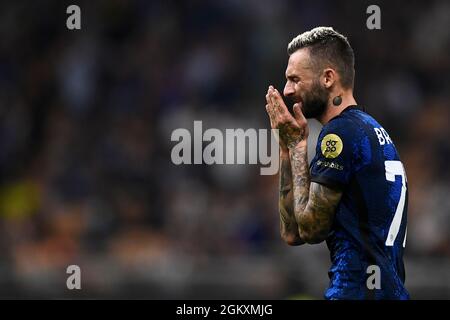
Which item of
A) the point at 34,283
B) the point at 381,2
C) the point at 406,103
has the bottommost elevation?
the point at 34,283

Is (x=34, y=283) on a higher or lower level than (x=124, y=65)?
lower

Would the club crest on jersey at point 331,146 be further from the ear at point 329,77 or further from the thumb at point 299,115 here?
the ear at point 329,77

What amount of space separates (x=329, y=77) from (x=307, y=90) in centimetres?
12

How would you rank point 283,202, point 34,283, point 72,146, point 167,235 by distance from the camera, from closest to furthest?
point 283,202 → point 34,283 → point 167,235 → point 72,146

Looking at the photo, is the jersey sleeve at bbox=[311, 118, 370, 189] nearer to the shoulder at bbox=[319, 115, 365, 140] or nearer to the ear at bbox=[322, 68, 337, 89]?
the shoulder at bbox=[319, 115, 365, 140]

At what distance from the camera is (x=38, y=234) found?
12375 millimetres

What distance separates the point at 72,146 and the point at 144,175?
1206 millimetres

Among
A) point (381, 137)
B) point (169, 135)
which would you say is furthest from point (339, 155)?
point (169, 135)

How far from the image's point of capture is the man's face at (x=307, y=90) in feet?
16.2

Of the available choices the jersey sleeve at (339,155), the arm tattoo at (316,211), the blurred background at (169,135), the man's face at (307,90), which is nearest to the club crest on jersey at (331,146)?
the jersey sleeve at (339,155)

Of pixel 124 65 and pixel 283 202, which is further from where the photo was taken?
pixel 124 65

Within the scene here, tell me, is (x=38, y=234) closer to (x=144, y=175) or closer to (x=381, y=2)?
(x=144, y=175)

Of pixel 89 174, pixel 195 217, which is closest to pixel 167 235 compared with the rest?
pixel 195 217

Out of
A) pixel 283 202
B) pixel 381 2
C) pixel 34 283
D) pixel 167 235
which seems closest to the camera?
pixel 283 202
